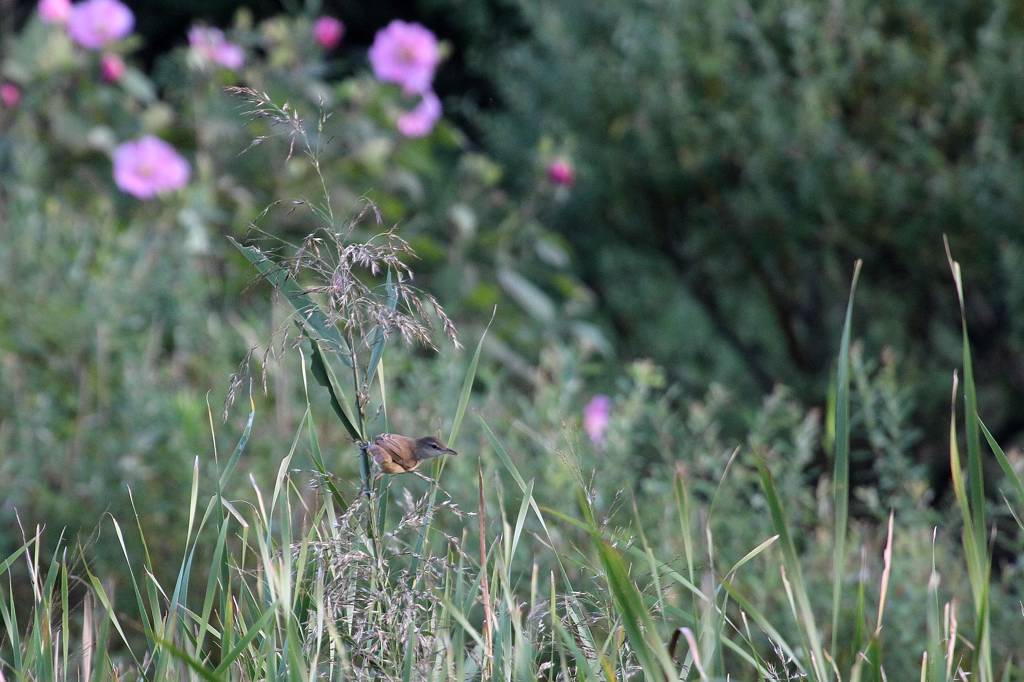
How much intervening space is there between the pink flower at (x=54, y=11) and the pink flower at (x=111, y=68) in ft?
0.62

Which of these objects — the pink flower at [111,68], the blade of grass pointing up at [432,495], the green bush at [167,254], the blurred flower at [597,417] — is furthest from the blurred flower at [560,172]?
the blade of grass pointing up at [432,495]

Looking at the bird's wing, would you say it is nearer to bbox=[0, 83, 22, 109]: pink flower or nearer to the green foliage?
the green foliage

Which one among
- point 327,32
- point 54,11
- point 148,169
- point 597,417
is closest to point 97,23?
point 54,11

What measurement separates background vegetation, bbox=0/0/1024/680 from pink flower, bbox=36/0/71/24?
0.06 m

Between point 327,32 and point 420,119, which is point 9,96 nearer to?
point 327,32

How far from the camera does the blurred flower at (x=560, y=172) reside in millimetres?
4180

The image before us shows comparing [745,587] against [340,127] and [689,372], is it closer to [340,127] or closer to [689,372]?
[689,372]

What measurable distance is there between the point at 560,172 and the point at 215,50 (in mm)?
1309

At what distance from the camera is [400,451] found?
4.02 feet

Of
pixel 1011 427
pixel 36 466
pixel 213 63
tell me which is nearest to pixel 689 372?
pixel 1011 427

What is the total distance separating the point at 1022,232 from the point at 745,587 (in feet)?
6.15

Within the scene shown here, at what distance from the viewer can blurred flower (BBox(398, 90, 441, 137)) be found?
4551 millimetres

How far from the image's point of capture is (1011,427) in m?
4.38

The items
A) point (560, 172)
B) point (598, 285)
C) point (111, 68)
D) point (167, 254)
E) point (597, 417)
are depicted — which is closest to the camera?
point (597, 417)
